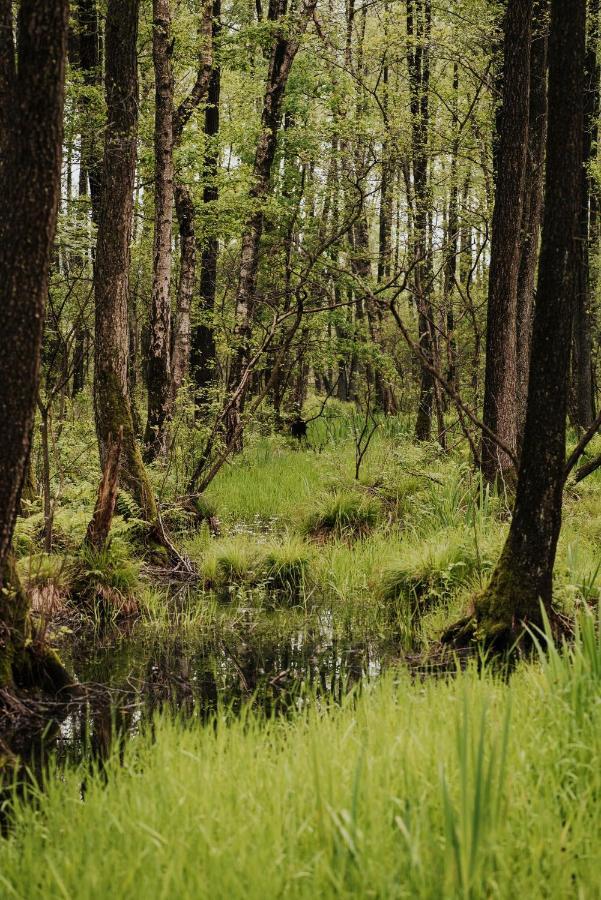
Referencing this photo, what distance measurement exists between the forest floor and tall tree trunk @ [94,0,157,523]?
797mm

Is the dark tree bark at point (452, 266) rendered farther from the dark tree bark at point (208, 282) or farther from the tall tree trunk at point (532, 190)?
the dark tree bark at point (208, 282)

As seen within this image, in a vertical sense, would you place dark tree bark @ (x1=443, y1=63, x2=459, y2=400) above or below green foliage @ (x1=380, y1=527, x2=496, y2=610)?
above

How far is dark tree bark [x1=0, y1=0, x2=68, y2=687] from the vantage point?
11.2ft

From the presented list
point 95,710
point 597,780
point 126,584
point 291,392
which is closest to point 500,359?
point 126,584

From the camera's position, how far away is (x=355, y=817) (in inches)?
101

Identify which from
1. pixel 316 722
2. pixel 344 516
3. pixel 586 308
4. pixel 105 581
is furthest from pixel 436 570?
pixel 586 308

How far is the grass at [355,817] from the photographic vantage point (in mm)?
2453

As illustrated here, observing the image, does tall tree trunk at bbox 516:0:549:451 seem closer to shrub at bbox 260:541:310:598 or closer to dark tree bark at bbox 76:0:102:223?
shrub at bbox 260:541:310:598

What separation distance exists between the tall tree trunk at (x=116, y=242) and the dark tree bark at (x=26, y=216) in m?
4.86

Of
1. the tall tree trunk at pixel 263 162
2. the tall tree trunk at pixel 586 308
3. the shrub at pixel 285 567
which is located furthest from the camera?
the tall tree trunk at pixel 586 308

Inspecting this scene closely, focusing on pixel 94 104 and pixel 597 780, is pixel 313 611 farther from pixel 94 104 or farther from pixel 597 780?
pixel 94 104

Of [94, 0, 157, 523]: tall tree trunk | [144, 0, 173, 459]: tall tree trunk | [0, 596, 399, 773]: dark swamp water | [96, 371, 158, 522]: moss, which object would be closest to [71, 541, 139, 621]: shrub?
[0, 596, 399, 773]: dark swamp water

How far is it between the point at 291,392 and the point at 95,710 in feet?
66.5

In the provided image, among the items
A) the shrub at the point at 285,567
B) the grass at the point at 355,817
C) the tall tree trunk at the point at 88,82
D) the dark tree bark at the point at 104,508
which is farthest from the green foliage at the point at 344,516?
the grass at the point at 355,817
